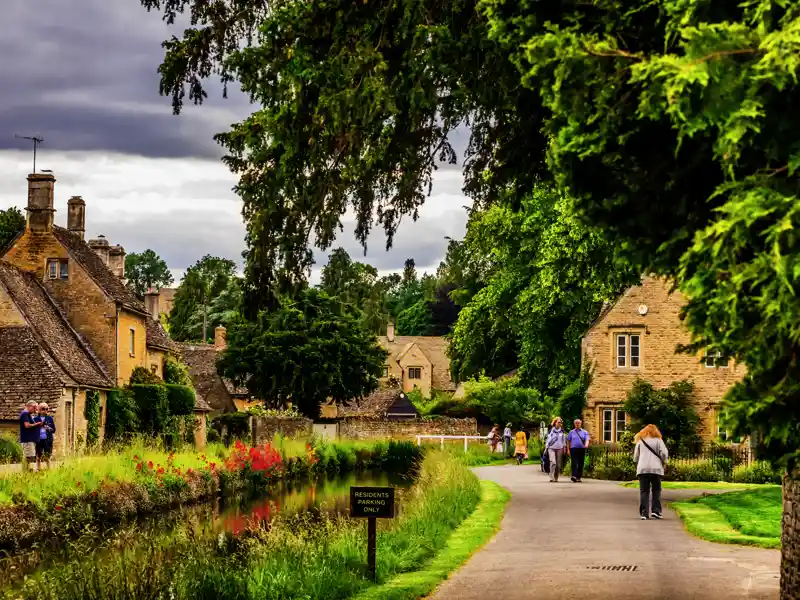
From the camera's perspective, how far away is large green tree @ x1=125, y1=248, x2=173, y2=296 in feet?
508

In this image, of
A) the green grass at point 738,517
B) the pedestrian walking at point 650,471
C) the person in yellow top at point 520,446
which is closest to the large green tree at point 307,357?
the person in yellow top at point 520,446

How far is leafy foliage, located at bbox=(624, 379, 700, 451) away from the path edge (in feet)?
67.6

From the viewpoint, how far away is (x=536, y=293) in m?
54.6

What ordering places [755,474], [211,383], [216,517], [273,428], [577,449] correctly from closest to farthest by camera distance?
[216,517] → [755,474] → [577,449] → [273,428] → [211,383]

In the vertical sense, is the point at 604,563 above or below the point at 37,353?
below

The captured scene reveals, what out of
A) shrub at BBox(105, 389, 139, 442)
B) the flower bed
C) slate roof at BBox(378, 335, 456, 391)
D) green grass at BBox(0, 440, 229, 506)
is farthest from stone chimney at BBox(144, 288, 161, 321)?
slate roof at BBox(378, 335, 456, 391)

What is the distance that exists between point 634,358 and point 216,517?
24040mm

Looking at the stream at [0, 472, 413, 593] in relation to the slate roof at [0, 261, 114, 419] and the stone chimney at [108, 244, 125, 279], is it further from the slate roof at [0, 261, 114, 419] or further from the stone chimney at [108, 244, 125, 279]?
the stone chimney at [108, 244, 125, 279]

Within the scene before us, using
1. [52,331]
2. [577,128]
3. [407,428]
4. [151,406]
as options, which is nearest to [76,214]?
[52,331]

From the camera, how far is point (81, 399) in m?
45.3

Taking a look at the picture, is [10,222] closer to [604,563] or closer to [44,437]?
[44,437]

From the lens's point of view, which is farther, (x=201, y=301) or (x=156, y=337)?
(x=201, y=301)

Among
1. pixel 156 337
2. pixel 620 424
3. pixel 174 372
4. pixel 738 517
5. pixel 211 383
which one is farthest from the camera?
pixel 211 383

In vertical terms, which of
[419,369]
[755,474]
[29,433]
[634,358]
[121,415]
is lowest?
[755,474]
